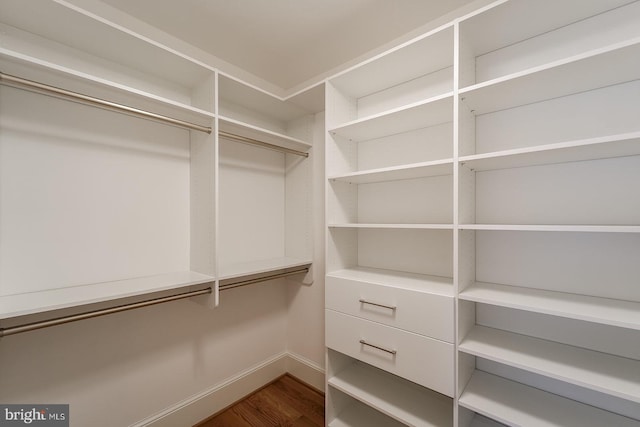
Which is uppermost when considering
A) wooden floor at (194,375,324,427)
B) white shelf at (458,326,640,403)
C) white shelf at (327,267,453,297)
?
white shelf at (327,267,453,297)

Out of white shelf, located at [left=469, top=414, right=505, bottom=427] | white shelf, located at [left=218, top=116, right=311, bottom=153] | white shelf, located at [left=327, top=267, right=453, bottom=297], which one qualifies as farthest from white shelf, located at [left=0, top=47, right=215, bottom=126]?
white shelf, located at [left=469, top=414, right=505, bottom=427]

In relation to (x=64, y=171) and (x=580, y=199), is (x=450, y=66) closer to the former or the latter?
(x=580, y=199)

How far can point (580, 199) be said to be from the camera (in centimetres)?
120

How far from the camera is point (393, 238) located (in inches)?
71.0

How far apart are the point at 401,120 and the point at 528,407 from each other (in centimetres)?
152

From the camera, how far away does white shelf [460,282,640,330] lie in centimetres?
94

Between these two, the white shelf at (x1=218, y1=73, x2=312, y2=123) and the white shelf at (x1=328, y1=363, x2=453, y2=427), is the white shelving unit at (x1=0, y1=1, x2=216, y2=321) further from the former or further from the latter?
the white shelf at (x1=328, y1=363, x2=453, y2=427)

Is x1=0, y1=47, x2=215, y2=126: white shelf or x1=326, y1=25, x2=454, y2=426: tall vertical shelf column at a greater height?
x1=0, y1=47, x2=215, y2=126: white shelf

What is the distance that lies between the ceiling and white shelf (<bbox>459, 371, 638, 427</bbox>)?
204 cm

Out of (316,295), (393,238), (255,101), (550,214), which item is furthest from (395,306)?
(255,101)

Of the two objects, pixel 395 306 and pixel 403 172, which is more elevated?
pixel 403 172

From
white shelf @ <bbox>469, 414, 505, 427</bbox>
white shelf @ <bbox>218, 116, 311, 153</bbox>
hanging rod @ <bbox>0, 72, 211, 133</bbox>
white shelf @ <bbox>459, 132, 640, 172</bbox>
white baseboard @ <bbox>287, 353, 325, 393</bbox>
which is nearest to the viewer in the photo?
white shelf @ <bbox>459, 132, 640, 172</bbox>

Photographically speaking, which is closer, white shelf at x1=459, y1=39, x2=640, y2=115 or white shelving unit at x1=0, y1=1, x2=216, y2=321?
white shelf at x1=459, y1=39, x2=640, y2=115

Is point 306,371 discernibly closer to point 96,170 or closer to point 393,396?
point 393,396
